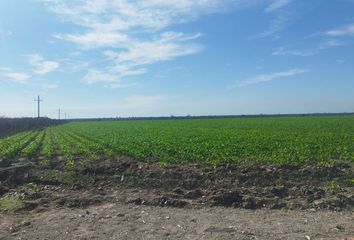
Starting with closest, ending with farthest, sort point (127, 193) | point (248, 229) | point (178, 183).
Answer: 1. point (248, 229)
2. point (127, 193)
3. point (178, 183)

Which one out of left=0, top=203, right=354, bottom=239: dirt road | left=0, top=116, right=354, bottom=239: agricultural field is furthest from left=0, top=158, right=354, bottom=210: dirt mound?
left=0, top=203, right=354, bottom=239: dirt road

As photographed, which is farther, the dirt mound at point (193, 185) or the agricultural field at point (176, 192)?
the dirt mound at point (193, 185)

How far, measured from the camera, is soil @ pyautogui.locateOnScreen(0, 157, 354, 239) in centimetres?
880

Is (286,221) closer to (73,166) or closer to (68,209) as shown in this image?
(68,209)

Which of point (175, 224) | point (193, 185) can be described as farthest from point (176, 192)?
point (175, 224)

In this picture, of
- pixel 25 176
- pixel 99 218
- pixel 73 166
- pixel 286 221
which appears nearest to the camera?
pixel 286 221

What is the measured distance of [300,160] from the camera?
17.4m

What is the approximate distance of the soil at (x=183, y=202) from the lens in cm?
880

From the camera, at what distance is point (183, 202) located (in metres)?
11.2

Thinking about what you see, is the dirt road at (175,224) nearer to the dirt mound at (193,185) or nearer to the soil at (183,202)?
the soil at (183,202)

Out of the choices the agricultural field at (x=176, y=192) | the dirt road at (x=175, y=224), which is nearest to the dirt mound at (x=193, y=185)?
the agricultural field at (x=176, y=192)

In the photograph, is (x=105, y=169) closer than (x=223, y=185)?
No

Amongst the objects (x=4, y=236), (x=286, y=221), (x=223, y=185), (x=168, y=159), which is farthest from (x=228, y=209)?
(x=168, y=159)

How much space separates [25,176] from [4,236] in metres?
8.04
